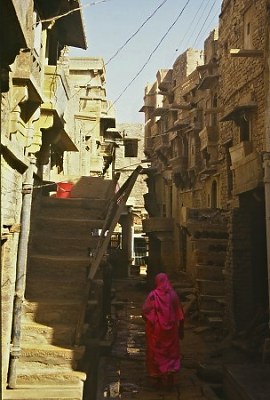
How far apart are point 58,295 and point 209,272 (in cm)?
654

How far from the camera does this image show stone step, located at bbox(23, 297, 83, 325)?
7938mm

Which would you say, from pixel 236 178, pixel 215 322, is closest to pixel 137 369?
pixel 215 322

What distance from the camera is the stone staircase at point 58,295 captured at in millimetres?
6898

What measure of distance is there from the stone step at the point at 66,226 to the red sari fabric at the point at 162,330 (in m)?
2.30

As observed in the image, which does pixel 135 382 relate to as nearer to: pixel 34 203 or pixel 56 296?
pixel 56 296

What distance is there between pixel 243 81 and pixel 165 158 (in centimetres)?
2095

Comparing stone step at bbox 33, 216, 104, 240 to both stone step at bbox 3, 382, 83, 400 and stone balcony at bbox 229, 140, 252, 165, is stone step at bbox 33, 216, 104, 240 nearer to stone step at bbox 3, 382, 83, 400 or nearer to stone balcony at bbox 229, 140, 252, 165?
stone step at bbox 3, 382, 83, 400

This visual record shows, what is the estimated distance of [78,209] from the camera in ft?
34.4

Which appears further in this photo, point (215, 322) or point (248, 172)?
point (215, 322)

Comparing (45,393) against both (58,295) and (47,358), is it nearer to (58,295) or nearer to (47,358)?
(47,358)

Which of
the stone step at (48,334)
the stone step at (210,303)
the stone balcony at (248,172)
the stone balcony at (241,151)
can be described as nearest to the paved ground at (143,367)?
the stone step at (210,303)

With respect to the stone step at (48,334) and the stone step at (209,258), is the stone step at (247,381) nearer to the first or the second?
the stone step at (48,334)

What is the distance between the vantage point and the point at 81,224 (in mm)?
9961

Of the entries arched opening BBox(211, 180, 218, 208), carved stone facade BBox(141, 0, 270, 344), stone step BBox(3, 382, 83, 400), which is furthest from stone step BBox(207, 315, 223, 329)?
A: arched opening BBox(211, 180, 218, 208)
